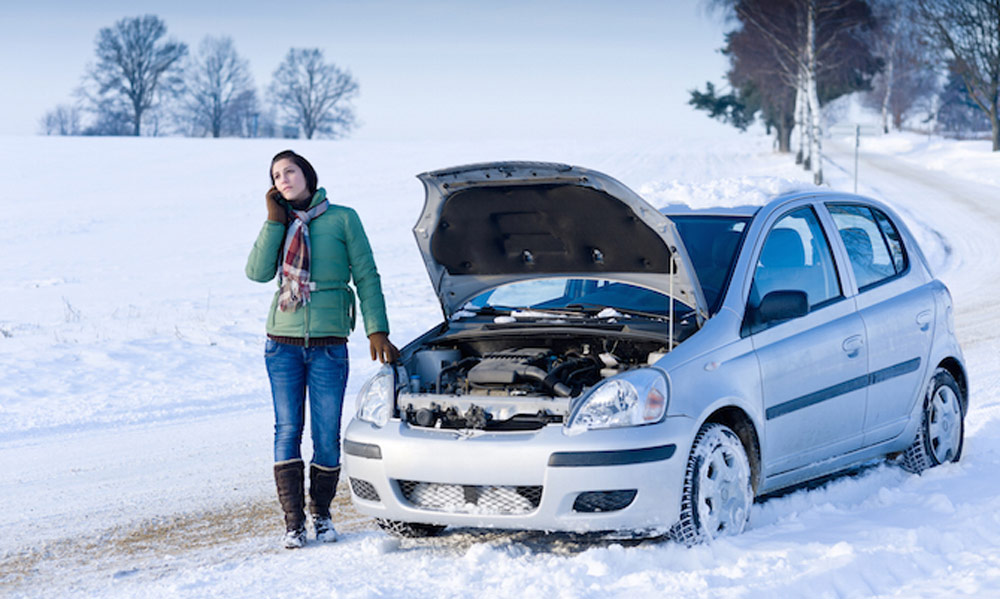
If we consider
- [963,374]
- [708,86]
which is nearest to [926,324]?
[963,374]

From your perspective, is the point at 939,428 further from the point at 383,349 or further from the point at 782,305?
the point at 383,349

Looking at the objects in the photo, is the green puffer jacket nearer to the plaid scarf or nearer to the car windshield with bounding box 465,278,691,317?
the plaid scarf

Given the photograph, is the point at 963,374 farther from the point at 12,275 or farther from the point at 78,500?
the point at 12,275

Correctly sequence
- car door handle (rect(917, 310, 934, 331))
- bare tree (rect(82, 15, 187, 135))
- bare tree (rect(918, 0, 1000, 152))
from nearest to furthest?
1. car door handle (rect(917, 310, 934, 331))
2. bare tree (rect(918, 0, 1000, 152))
3. bare tree (rect(82, 15, 187, 135))

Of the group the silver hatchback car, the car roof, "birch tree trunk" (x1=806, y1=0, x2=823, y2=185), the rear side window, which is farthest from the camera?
"birch tree trunk" (x1=806, y1=0, x2=823, y2=185)

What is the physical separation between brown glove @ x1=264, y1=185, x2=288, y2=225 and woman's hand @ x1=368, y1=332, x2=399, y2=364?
2.39 feet

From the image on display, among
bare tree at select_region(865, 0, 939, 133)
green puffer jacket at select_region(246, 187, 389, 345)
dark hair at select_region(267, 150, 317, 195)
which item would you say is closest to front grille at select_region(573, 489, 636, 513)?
green puffer jacket at select_region(246, 187, 389, 345)

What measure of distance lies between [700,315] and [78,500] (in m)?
3.77

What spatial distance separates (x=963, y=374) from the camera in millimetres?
7043

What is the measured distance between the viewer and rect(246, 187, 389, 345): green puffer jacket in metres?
5.64

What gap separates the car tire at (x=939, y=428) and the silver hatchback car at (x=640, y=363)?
16 mm

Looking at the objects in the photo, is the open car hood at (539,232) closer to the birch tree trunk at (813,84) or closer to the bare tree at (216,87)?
the birch tree trunk at (813,84)

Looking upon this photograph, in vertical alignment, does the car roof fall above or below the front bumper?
above

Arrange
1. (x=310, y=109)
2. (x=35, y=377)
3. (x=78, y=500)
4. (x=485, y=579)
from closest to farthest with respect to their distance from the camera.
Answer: (x=485, y=579) → (x=78, y=500) → (x=35, y=377) → (x=310, y=109)
